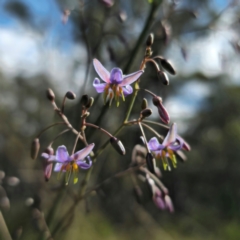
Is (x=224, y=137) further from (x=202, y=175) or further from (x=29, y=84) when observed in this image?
(x=29, y=84)

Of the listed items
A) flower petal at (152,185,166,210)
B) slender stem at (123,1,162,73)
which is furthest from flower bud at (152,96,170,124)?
flower petal at (152,185,166,210)

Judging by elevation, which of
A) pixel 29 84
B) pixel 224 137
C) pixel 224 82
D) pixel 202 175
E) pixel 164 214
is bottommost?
pixel 164 214

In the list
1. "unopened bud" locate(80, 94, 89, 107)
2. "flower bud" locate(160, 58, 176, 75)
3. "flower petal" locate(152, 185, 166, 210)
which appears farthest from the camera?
"flower petal" locate(152, 185, 166, 210)

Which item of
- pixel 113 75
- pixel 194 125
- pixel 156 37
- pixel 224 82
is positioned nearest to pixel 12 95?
pixel 194 125

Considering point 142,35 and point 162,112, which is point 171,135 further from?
point 142,35

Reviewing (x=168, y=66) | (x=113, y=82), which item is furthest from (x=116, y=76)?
(x=168, y=66)

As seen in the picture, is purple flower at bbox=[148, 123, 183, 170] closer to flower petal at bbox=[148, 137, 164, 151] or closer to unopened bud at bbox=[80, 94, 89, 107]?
flower petal at bbox=[148, 137, 164, 151]

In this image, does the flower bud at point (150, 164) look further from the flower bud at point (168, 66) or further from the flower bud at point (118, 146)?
the flower bud at point (168, 66)
